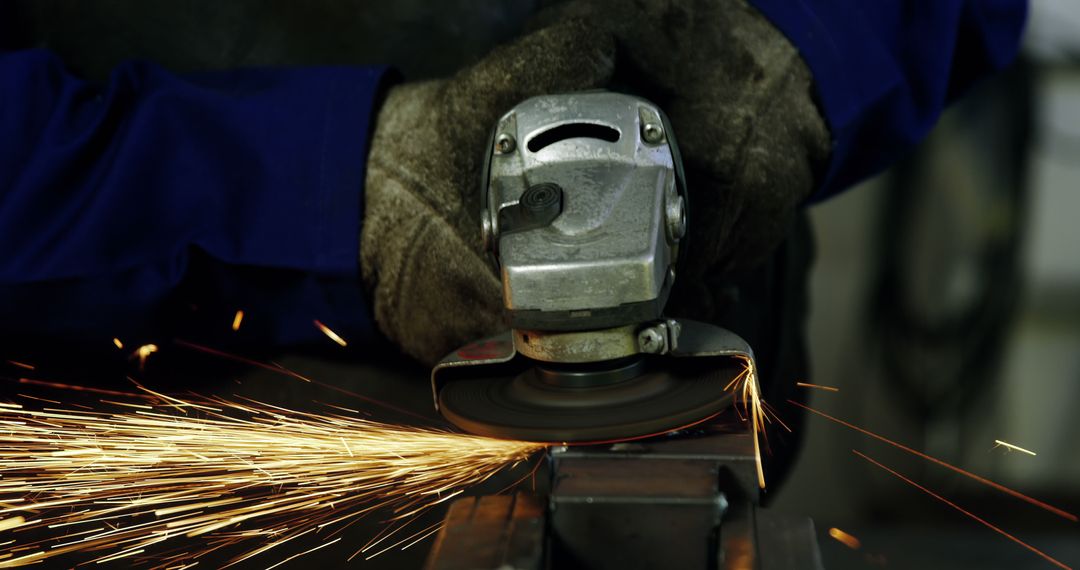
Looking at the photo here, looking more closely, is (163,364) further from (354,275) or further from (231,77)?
(231,77)

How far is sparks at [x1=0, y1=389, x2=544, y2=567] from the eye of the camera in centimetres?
104

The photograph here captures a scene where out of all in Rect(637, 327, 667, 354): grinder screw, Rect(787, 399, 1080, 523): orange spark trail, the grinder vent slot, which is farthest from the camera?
Rect(787, 399, 1080, 523): orange spark trail

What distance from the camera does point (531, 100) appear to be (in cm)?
114

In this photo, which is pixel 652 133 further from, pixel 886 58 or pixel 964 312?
pixel 964 312

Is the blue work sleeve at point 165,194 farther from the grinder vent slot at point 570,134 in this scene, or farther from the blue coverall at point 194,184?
the grinder vent slot at point 570,134

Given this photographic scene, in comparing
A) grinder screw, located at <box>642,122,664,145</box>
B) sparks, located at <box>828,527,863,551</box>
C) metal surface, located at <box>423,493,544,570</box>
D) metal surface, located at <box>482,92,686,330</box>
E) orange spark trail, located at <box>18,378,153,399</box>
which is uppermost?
grinder screw, located at <box>642,122,664,145</box>

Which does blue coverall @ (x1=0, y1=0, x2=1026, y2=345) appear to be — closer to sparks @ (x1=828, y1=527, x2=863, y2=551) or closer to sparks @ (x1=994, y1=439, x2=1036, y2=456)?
sparks @ (x1=828, y1=527, x2=863, y2=551)

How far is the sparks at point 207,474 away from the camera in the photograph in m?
1.04

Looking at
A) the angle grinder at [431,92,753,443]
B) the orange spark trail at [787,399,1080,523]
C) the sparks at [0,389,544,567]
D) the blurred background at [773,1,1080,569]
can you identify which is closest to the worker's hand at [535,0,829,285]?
the angle grinder at [431,92,753,443]

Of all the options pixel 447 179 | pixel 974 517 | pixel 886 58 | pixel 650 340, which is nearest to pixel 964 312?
pixel 974 517

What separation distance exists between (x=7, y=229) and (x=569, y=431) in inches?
35.0

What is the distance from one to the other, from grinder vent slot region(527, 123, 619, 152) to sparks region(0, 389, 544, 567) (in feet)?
1.13

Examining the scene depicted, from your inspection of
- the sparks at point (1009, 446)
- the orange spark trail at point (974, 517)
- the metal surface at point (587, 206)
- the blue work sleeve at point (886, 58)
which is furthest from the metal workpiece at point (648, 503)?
the sparks at point (1009, 446)

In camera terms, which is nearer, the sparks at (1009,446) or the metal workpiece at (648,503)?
the metal workpiece at (648,503)
